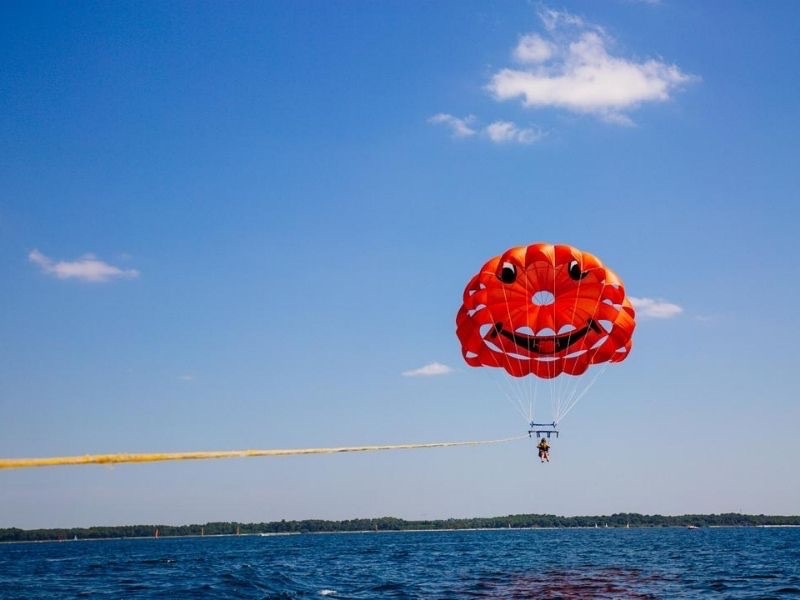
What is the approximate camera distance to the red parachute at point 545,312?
1930 centimetres

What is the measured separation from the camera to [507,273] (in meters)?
19.4

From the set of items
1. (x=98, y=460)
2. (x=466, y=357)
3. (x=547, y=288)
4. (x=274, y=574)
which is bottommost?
(x=274, y=574)

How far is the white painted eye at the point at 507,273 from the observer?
63.2ft

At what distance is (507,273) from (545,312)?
82.3 inches

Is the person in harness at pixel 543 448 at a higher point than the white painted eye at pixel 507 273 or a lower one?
lower

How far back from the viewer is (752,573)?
97.6 feet

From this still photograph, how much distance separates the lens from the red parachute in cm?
1930

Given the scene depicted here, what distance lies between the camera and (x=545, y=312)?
808 inches

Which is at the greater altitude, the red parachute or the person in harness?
the red parachute

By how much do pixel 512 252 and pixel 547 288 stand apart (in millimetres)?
1549

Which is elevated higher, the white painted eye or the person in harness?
the white painted eye

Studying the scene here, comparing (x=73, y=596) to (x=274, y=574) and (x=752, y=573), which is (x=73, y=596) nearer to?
(x=274, y=574)

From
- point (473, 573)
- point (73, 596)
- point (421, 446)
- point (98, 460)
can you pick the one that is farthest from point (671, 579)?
point (98, 460)

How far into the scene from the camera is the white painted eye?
19250 mm
